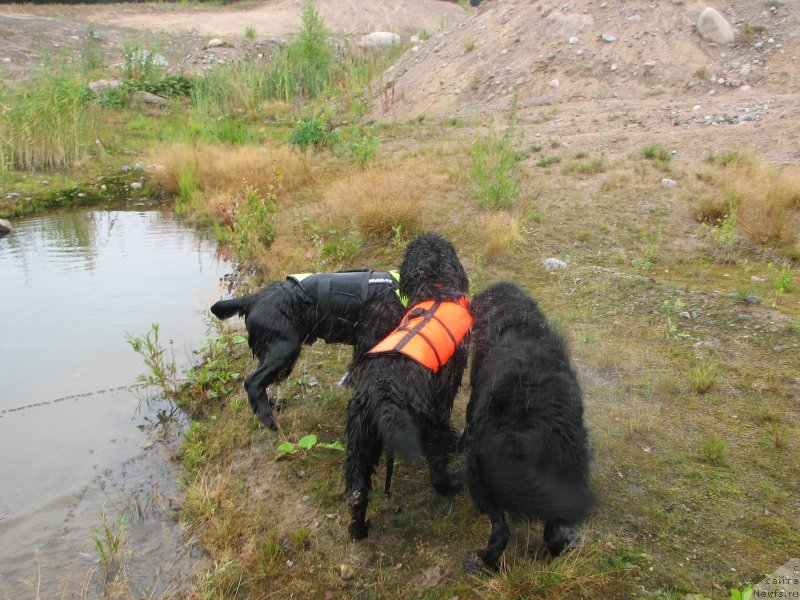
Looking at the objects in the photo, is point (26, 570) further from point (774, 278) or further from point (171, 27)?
point (171, 27)

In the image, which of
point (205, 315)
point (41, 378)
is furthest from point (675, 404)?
point (41, 378)

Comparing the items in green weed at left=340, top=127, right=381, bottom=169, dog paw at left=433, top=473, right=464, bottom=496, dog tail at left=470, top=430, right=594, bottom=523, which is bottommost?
dog paw at left=433, top=473, right=464, bottom=496

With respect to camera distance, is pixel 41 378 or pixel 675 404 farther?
pixel 41 378

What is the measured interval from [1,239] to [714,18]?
12.3 meters

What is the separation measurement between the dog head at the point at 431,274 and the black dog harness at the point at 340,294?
0.62ft

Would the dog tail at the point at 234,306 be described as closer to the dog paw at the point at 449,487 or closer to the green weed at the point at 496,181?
the dog paw at the point at 449,487

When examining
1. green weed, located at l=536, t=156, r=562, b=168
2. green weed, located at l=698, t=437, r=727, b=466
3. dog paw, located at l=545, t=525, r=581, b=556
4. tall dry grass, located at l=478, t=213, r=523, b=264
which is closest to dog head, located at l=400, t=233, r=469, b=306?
dog paw, located at l=545, t=525, r=581, b=556

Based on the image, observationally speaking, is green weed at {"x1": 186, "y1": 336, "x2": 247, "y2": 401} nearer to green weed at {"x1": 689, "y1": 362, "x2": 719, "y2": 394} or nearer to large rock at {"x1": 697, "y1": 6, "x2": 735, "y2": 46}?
green weed at {"x1": 689, "y1": 362, "x2": 719, "y2": 394}

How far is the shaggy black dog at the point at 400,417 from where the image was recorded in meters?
2.55

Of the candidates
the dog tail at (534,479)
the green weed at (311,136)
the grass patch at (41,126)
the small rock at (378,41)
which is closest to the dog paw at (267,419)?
the dog tail at (534,479)

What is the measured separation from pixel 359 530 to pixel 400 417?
645 mm

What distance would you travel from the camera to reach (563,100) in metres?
10.8

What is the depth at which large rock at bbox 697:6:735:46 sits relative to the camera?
10.8 metres

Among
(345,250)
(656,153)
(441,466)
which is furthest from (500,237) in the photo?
(656,153)
